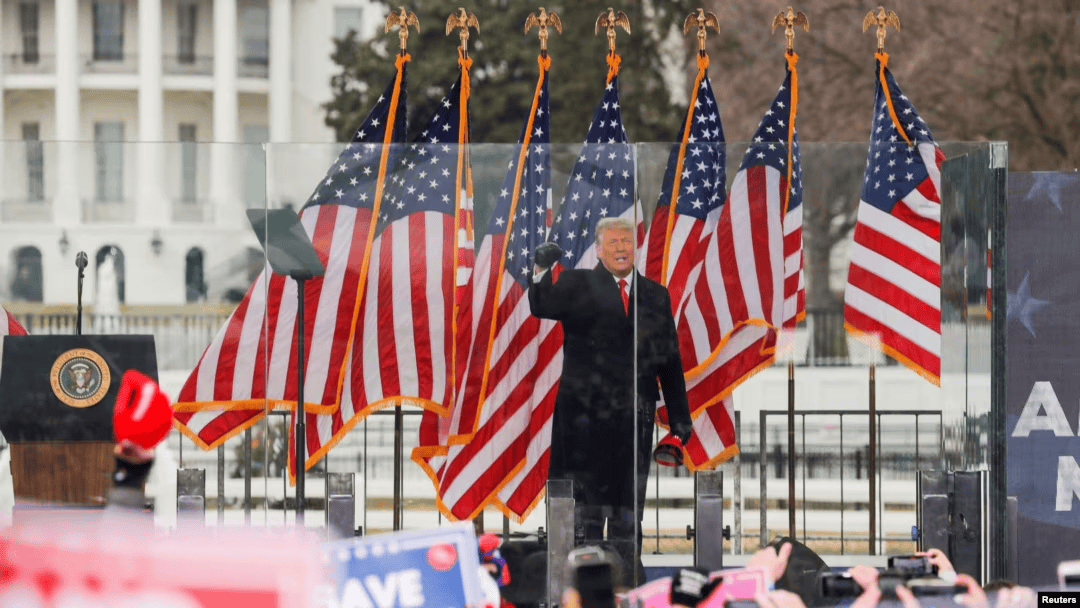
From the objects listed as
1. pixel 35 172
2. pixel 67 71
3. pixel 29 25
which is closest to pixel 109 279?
pixel 35 172

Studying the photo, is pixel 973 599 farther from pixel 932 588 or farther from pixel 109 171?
pixel 109 171

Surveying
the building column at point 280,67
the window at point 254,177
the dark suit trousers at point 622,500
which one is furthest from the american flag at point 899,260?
the building column at point 280,67

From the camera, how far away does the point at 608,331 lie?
7895 millimetres

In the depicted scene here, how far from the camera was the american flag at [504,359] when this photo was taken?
7820 millimetres

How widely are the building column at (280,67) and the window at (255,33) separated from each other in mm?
1147

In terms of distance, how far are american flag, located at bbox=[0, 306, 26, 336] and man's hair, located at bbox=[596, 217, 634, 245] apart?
9.62 feet

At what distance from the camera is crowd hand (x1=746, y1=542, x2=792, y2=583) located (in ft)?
23.3

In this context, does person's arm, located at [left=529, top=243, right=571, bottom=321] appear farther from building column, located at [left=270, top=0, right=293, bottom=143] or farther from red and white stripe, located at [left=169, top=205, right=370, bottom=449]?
building column, located at [left=270, top=0, right=293, bottom=143]

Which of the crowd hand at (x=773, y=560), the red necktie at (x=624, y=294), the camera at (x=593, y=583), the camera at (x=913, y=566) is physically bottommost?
the crowd hand at (x=773, y=560)

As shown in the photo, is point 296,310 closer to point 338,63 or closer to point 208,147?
point 208,147

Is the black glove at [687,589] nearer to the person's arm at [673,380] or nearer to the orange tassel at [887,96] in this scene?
the person's arm at [673,380]

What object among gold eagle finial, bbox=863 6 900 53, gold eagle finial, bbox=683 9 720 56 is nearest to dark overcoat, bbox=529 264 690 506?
gold eagle finial, bbox=683 9 720 56

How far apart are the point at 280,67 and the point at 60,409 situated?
3500 centimetres

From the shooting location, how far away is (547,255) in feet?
25.6
